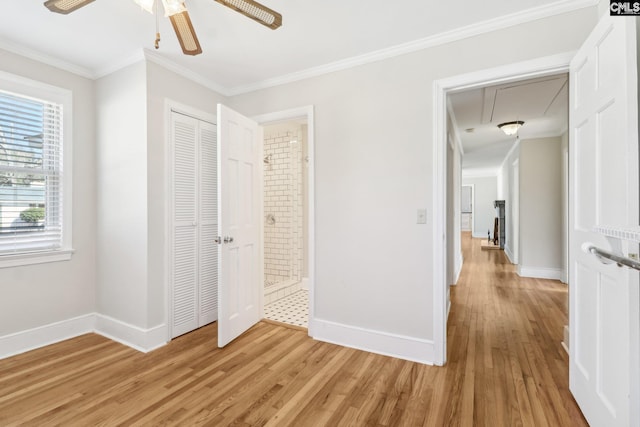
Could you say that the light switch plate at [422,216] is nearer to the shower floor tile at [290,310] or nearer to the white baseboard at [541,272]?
the shower floor tile at [290,310]

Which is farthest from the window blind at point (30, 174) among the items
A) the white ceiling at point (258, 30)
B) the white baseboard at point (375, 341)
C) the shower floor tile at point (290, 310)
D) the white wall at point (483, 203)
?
the white wall at point (483, 203)

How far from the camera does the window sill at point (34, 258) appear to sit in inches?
98.5

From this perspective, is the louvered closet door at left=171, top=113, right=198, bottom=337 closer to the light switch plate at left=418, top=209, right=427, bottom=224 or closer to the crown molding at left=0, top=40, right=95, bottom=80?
the crown molding at left=0, top=40, right=95, bottom=80

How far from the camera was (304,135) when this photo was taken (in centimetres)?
477

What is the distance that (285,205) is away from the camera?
479cm

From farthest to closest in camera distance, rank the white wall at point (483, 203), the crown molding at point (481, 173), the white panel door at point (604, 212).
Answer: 1. the white wall at point (483, 203)
2. the crown molding at point (481, 173)
3. the white panel door at point (604, 212)

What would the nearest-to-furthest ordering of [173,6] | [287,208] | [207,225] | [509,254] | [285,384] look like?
[173,6], [285,384], [207,225], [287,208], [509,254]

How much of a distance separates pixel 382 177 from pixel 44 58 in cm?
310

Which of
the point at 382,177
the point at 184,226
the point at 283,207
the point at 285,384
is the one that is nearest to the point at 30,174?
the point at 184,226

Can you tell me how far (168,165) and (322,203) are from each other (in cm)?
145

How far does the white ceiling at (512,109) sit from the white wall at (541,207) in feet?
1.03

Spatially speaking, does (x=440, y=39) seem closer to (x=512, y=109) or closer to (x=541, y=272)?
(x=512, y=109)

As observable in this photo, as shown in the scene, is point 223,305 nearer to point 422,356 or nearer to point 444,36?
point 422,356

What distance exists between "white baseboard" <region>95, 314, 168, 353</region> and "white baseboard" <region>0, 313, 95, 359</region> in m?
0.16
